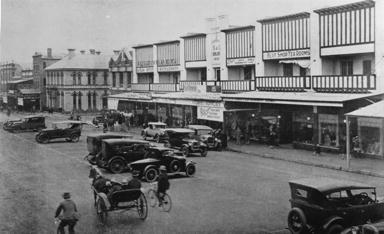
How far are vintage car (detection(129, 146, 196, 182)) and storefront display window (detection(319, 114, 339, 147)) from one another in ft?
32.0

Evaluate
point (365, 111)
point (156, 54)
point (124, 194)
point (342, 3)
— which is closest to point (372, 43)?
point (342, 3)

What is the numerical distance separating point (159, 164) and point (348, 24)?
47.7 ft

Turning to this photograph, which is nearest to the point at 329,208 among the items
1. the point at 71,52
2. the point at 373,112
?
the point at 373,112

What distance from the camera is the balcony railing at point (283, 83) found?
2955 cm

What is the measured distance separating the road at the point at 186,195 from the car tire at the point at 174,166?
1.67 ft

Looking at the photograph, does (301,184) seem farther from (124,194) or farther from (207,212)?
(124,194)

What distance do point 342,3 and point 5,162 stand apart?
65.0 feet

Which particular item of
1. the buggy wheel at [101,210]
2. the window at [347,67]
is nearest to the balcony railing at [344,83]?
the window at [347,67]

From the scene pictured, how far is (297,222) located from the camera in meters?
11.9

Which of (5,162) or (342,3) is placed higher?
(342,3)

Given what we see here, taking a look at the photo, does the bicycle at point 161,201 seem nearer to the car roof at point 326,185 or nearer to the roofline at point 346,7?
the car roof at point 326,185

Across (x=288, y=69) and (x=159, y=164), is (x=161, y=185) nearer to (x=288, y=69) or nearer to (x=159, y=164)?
(x=159, y=164)

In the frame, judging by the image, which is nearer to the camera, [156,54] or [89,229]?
[89,229]

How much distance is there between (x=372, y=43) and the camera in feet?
84.9
